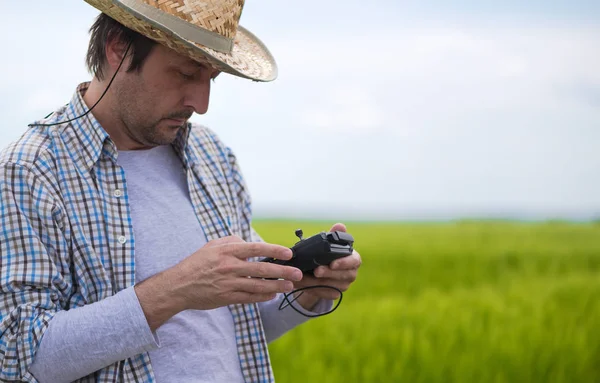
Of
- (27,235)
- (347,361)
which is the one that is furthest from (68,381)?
(347,361)

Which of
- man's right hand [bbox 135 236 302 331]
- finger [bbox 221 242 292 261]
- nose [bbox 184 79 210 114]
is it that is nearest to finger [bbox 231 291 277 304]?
man's right hand [bbox 135 236 302 331]

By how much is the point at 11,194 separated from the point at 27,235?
0.12m

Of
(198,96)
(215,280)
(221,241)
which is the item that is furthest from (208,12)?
(215,280)

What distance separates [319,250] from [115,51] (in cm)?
84

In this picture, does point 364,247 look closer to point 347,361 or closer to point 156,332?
point 347,361

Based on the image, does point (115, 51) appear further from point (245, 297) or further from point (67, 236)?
point (245, 297)

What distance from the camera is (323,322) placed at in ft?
17.9

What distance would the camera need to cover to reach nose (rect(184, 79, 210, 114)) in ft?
6.90

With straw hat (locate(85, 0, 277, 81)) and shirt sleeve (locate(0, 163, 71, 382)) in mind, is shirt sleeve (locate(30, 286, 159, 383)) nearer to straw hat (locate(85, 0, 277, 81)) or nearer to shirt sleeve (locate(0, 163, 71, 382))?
shirt sleeve (locate(0, 163, 71, 382))

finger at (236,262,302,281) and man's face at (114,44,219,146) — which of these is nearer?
finger at (236,262,302,281)

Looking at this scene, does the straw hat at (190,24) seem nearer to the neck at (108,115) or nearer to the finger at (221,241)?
the neck at (108,115)

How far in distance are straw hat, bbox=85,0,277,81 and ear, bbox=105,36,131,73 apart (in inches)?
3.2

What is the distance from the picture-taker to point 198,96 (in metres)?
2.11

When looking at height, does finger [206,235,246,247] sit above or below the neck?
below
